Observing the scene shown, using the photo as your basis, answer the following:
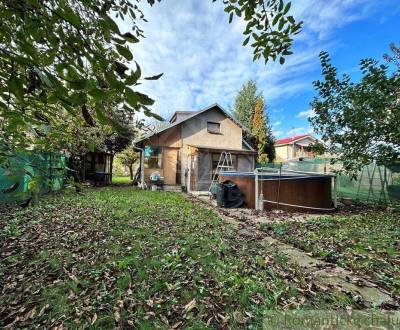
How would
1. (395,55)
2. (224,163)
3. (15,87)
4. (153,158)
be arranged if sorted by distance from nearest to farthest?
(15,87) < (395,55) < (153,158) < (224,163)

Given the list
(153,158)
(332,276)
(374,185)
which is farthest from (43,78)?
(153,158)

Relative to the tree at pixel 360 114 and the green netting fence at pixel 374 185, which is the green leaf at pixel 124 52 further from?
the green netting fence at pixel 374 185

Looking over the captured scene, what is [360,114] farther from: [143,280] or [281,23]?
[143,280]

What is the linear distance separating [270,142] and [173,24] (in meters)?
23.4

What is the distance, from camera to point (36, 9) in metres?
1.10

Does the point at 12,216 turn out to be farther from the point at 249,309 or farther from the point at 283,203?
the point at 283,203

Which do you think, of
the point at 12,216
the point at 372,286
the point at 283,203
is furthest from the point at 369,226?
the point at 12,216

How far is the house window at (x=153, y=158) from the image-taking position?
47.3ft

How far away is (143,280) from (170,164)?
12.2 metres

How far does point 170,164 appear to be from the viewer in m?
14.8

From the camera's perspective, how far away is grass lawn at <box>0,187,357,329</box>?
215cm

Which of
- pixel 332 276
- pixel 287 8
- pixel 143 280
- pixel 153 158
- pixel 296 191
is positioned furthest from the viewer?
pixel 153 158

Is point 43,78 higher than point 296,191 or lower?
higher

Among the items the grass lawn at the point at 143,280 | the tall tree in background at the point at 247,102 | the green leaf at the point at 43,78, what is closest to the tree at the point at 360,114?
the grass lawn at the point at 143,280
